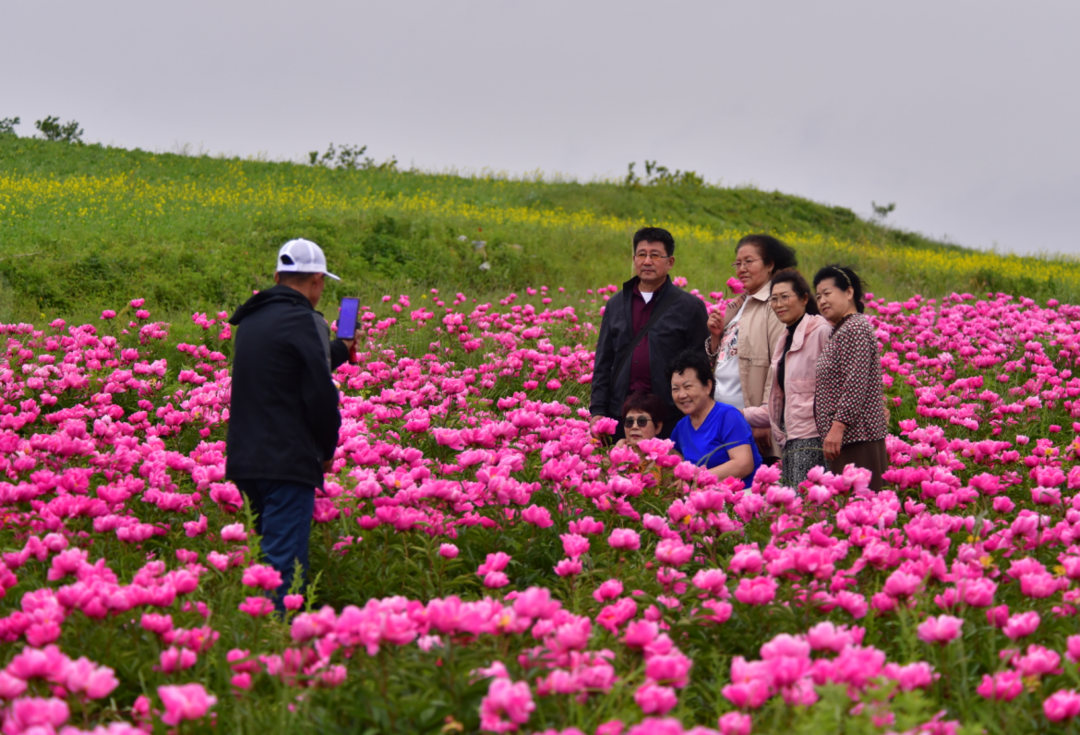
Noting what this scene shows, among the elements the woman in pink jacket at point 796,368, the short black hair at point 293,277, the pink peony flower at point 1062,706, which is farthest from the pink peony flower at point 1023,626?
the short black hair at point 293,277

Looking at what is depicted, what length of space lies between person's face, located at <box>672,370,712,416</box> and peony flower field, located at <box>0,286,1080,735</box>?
717mm

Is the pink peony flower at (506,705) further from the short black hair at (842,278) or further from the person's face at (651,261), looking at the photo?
the person's face at (651,261)

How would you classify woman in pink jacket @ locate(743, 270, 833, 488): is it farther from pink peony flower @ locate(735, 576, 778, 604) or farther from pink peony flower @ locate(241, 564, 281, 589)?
pink peony flower @ locate(241, 564, 281, 589)

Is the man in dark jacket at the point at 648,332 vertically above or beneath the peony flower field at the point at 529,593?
above

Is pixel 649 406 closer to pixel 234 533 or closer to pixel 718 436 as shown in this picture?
pixel 718 436

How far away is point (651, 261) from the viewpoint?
568 centimetres

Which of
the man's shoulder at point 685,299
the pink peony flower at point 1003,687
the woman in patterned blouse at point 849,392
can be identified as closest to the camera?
the pink peony flower at point 1003,687

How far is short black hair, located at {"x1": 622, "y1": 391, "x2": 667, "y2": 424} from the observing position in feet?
18.0

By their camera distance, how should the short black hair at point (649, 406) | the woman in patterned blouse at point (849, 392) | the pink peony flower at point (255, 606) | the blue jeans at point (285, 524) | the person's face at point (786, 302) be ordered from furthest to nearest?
1. the short black hair at point (649, 406)
2. the person's face at point (786, 302)
3. the woman in patterned blouse at point (849, 392)
4. the blue jeans at point (285, 524)
5. the pink peony flower at point (255, 606)

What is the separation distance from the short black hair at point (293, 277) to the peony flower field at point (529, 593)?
2.69ft

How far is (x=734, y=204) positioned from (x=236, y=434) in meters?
28.7

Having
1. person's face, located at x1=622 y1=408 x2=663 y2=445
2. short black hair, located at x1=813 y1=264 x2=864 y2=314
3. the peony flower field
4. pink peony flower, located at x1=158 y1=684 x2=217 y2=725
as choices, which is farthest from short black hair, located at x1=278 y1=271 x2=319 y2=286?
short black hair, located at x1=813 y1=264 x2=864 y2=314

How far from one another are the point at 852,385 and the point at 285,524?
3.22 m

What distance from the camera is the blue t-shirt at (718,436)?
200 inches
